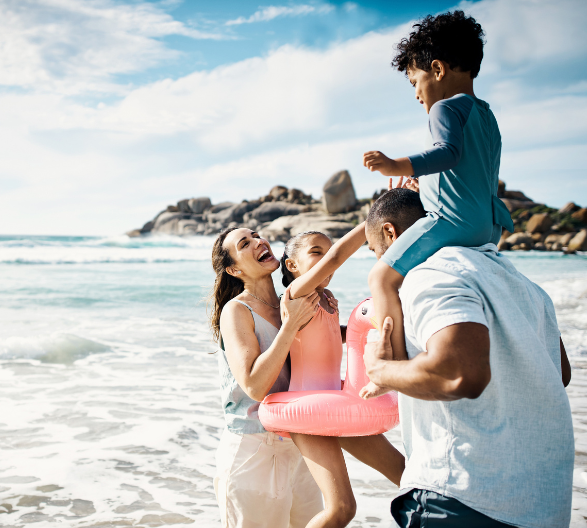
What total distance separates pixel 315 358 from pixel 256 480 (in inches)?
25.0

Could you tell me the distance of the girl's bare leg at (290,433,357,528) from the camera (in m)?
2.07

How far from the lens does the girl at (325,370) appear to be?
211 centimetres

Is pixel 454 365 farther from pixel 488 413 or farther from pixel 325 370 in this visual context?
pixel 325 370

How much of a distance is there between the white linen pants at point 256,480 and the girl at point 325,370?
0.26 m

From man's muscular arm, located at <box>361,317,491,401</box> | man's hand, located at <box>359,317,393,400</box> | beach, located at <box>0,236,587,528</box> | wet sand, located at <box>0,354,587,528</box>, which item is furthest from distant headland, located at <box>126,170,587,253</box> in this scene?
man's muscular arm, located at <box>361,317,491,401</box>

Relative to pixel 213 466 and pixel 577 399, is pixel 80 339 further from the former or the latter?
pixel 577 399

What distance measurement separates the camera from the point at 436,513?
4.93 feet

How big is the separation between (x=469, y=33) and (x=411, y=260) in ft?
3.36

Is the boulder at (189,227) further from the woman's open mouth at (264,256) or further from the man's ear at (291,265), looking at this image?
the man's ear at (291,265)

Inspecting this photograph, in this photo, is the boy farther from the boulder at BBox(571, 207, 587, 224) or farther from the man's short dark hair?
the boulder at BBox(571, 207, 587, 224)

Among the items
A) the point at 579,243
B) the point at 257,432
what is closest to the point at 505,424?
the point at 257,432

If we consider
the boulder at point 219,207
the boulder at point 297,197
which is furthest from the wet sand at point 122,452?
the boulder at point 219,207

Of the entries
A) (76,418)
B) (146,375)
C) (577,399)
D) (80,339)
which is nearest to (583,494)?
(577,399)

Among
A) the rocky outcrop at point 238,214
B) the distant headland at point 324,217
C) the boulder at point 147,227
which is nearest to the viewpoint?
the distant headland at point 324,217
